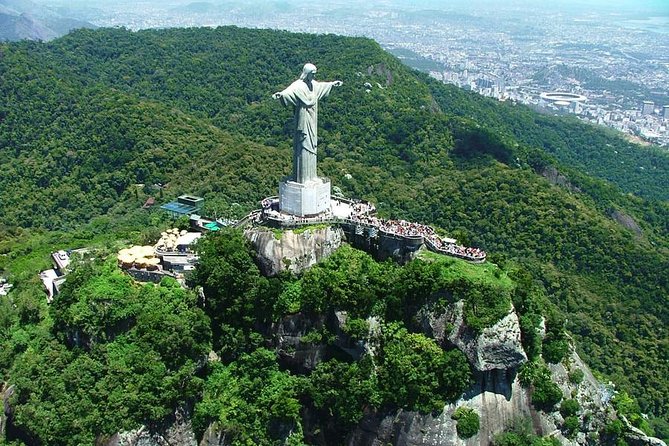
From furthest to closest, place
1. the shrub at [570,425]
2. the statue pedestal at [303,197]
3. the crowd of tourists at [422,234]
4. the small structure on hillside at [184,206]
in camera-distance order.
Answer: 1. the small structure on hillside at [184,206]
2. the statue pedestal at [303,197]
3. the crowd of tourists at [422,234]
4. the shrub at [570,425]

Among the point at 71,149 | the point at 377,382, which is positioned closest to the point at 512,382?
the point at 377,382

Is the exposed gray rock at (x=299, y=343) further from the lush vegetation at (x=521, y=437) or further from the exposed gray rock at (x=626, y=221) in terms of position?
the exposed gray rock at (x=626, y=221)

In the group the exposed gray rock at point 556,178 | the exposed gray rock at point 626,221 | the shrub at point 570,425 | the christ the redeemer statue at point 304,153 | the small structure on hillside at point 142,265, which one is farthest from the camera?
the exposed gray rock at point 556,178

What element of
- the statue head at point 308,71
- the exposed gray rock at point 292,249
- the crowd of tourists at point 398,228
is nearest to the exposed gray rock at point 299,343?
Result: the exposed gray rock at point 292,249

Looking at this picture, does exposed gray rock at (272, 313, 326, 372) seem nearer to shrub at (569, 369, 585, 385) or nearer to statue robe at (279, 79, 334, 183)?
statue robe at (279, 79, 334, 183)

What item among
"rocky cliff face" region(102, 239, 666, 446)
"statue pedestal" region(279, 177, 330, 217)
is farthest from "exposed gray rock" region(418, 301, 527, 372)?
"statue pedestal" region(279, 177, 330, 217)

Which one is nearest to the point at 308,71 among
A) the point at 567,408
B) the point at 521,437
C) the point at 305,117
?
the point at 305,117

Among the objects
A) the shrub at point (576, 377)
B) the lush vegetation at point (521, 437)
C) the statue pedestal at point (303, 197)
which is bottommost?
the lush vegetation at point (521, 437)

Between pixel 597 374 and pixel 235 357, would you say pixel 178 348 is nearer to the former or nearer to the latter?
pixel 235 357
